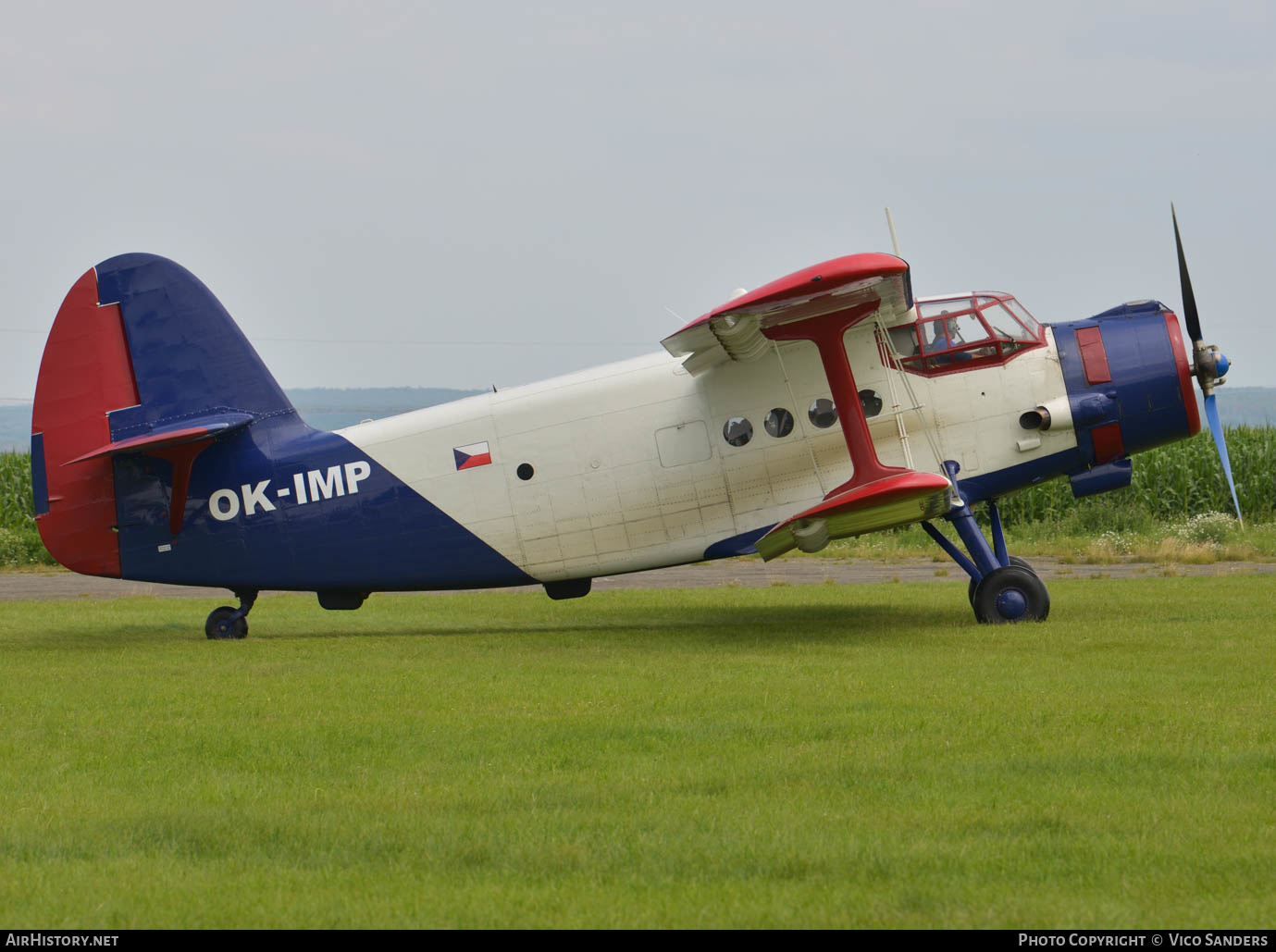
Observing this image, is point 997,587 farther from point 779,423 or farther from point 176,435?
point 176,435

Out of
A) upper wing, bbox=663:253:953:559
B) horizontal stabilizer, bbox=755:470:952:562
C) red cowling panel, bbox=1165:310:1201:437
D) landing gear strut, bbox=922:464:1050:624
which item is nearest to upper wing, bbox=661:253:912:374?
upper wing, bbox=663:253:953:559

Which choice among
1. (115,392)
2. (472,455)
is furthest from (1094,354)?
(115,392)

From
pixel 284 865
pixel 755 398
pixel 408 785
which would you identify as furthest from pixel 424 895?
pixel 755 398

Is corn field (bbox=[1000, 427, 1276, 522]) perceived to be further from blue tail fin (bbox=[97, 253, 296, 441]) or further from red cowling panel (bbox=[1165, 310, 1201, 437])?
blue tail fin (bbox=[97, 253, 296, 441])

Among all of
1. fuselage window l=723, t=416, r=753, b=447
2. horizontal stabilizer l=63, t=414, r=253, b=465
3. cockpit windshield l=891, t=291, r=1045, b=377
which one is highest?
horizontal stabilizer l=63, t=414, r=253, b=465

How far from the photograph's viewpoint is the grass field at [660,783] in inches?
202

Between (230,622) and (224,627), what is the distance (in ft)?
0.33

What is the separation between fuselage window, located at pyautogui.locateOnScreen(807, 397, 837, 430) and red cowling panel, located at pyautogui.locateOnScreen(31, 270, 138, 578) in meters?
7.90

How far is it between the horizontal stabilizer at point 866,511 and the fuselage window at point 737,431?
1.19 meters

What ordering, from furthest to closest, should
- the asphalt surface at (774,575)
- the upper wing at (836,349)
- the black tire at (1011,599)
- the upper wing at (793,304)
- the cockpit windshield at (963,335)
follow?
the asphalt surface at (774,575), the cockpit windshield at (963,335), the black tire at (1011,599), the upper wing at (836,349), the upper wing at (793,304)

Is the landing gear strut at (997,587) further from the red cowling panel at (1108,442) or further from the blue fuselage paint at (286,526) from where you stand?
the blue fuselage paint at (286,526)

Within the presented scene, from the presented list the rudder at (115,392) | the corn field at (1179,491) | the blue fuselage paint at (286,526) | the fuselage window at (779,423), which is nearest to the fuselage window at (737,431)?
the fuselage window at (779,423)

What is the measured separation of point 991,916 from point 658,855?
1511mm

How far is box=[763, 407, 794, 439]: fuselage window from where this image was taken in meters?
14.5
